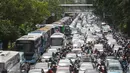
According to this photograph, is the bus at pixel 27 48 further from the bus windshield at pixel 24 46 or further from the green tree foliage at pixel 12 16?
the green tree foliage at pixel 12 16

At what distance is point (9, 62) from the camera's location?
18.9 metres

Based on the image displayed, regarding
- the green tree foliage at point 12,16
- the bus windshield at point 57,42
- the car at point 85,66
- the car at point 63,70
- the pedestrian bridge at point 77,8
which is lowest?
the pedestrian bridge at point 77,8

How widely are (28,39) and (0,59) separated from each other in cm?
1107

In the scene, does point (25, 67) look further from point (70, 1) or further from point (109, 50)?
point (70, 1)

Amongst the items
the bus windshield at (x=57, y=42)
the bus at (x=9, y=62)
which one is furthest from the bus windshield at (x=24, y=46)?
the bus windshield at (x=57, y=42)

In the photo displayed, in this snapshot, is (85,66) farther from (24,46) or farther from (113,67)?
(24,46)

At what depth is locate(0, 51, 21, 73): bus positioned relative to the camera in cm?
1773

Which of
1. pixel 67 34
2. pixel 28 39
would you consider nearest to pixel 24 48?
pixel 28 39

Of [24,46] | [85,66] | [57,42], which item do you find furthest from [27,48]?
[57,42]

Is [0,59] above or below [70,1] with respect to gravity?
above

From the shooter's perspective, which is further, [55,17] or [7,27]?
[55,17]

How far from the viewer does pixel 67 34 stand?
185 feet

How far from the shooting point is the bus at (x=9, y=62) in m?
17.7

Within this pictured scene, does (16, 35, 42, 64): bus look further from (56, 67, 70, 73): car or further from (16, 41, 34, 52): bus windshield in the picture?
(56, 67, 70, 73): car
